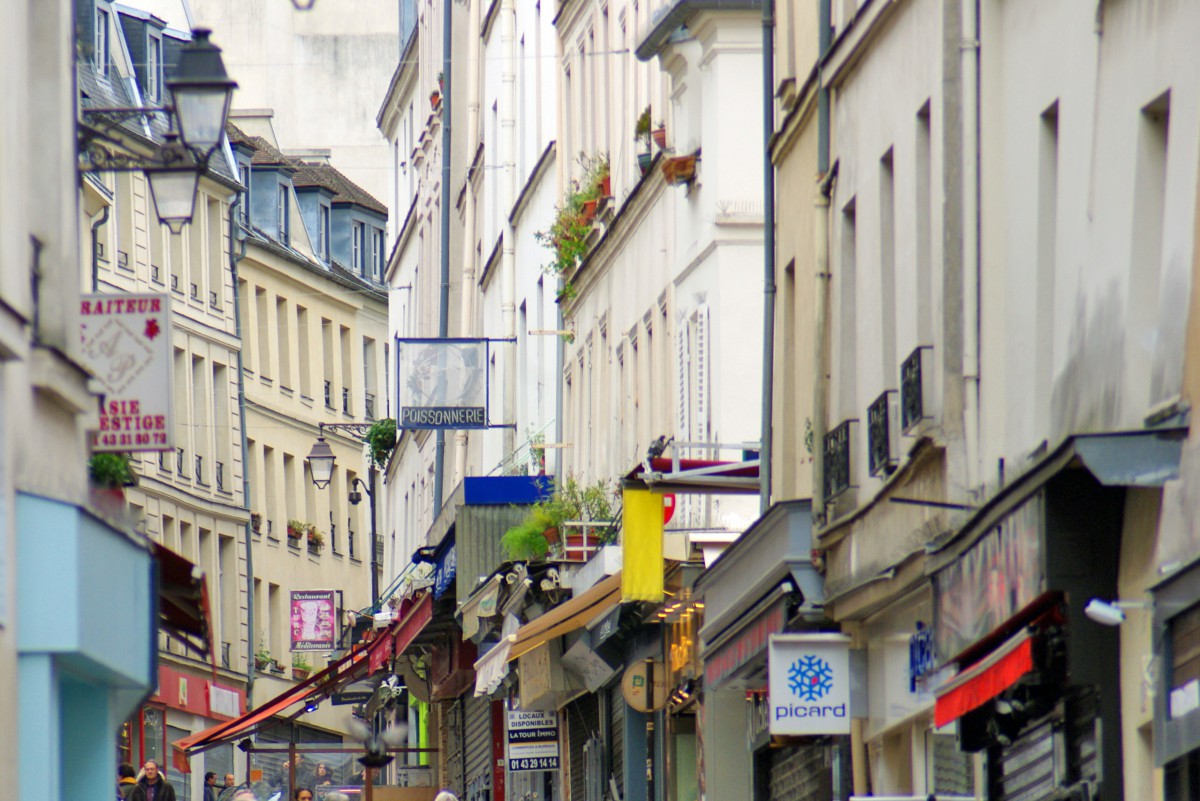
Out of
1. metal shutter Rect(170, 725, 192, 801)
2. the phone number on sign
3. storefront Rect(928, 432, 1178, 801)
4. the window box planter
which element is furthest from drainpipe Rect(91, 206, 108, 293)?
storefront Rect(928, 432, 1178, 801)

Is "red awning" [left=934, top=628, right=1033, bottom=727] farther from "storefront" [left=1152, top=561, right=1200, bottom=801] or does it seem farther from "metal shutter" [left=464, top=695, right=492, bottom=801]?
"metal shutter" [left=464, top=695, right=492, bottom=801]

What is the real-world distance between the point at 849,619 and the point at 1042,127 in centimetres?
486

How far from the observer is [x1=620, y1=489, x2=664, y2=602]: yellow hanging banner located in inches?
748

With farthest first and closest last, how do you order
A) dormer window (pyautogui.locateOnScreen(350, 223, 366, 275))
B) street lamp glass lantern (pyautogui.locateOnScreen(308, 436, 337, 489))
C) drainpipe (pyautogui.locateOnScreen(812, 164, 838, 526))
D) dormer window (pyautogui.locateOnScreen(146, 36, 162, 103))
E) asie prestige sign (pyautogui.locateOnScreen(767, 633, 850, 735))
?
dormer window (pyautogui.locateOnScreen(350, 223, 366, 275)) < dormer window (pyautogui.locateOnScreen(146, 36, 162, 103)) < street lamp glass lantern (pyautogui.locateOnScreen(308, 436, 337, 489)) < drainpipe (pyautogui.locateOnScreen(812, 164, 838, 526)) < asie prestige sign (pyautogui.locateOnScreen(767, 633, 850, 735))

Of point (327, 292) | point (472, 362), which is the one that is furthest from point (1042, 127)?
point (327, 292)

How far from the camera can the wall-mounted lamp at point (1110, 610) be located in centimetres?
945

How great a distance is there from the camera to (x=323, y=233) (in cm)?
6388

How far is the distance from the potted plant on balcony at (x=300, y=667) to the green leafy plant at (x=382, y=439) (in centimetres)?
755

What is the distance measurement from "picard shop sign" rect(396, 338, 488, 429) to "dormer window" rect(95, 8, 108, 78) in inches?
722

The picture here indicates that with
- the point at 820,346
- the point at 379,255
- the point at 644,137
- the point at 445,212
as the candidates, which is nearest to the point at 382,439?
the point at 445,212

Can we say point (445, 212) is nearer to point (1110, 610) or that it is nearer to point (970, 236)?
point (970, 236)

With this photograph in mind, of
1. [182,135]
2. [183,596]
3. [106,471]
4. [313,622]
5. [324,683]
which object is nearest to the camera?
[182,135]

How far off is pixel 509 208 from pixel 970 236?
2129cm

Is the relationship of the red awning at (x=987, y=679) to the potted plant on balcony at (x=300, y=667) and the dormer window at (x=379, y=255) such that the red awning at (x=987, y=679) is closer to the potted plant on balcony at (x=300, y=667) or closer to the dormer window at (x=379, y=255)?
the potted plant on balcony at (x=300, y=667)
